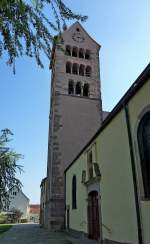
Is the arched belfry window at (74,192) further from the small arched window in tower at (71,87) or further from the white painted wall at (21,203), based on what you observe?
the white painted wall at (21,203)

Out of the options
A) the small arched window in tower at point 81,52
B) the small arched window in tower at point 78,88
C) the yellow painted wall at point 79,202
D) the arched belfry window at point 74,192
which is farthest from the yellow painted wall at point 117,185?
the small arched window in tower at point 81,52

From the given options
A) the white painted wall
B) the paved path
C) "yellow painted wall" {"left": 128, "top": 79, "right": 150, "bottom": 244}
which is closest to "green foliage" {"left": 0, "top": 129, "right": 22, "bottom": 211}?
the paved path

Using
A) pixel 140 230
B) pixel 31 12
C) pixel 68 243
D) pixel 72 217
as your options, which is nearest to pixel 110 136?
pixel 140 230

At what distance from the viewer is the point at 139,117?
711cm

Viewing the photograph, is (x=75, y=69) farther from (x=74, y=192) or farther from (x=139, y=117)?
Result: (x=139, y=117)

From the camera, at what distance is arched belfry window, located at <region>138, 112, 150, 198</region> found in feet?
21.3

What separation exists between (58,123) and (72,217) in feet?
29.1

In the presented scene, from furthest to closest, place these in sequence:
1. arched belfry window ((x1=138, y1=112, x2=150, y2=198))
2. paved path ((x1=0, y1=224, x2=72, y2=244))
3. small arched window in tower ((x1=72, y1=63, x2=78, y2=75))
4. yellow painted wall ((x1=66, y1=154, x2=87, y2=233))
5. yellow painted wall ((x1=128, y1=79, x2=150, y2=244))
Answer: small arched window in tower ((x1=72, y1=63, x2=78, y2=75))
yellow painted wall ((x1=66, y1=154, x2=87, y2=233))
paved path ((x1=0, y1=224, x2=72, y2=244))
arched belfry window ((x1=138, y1=112, x2=150, y2=198))
yellow painted wall ((x1=128, y1=79, x2=150, y2=244))

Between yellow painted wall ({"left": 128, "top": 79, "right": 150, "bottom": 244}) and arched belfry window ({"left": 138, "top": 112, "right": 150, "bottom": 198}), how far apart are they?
151 millimetres

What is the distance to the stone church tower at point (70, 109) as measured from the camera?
63.0 feet

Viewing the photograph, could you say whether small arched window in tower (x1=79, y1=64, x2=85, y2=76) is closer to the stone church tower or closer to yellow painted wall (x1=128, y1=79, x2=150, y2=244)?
the stone church tower

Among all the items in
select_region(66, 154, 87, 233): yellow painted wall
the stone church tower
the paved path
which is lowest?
the paved path

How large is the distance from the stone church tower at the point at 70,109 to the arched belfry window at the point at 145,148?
43.9 ft

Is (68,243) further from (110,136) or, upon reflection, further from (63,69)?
(63,69)
